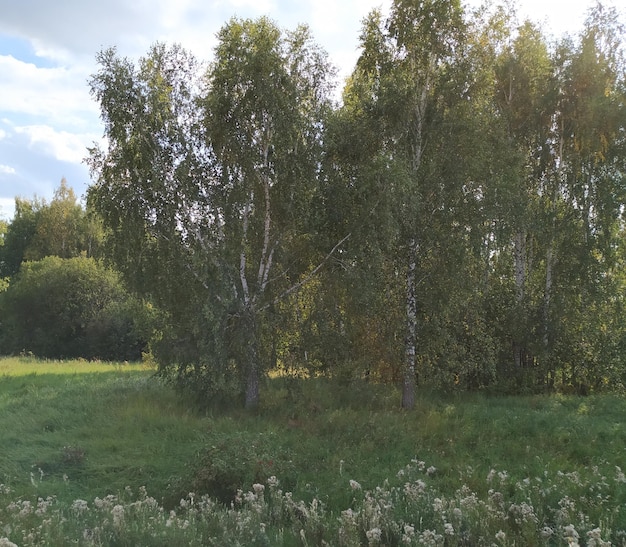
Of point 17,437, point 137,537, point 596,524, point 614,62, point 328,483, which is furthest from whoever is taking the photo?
point 614,62

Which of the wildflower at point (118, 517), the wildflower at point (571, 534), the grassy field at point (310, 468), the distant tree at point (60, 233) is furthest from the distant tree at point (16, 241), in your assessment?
the wildflower at point (571, 534)

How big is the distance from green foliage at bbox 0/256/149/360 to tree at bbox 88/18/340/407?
2326 cm

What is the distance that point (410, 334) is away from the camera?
13297mm

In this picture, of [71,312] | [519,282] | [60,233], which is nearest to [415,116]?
[519,282]

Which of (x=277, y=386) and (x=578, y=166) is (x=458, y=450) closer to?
(x=277, y=386)

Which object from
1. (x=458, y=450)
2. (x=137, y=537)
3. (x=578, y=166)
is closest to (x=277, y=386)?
(x=458, y=450)

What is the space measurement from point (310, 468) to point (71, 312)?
32667 mm

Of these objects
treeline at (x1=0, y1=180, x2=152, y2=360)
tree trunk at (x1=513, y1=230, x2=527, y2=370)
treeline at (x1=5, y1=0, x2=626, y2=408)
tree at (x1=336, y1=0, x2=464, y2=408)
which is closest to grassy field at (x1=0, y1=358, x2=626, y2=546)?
treeline at (x1=5, y1=0, x2=626, y2=408)

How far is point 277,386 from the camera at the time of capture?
15.3 metres

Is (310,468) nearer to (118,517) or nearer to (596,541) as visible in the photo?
(118,517)

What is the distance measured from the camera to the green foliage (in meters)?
35.7

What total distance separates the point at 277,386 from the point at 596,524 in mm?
10147

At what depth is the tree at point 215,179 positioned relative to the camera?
12.5 metres

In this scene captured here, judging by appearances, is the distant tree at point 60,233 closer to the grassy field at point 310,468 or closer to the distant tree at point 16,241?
the distant tree at point 16,241
